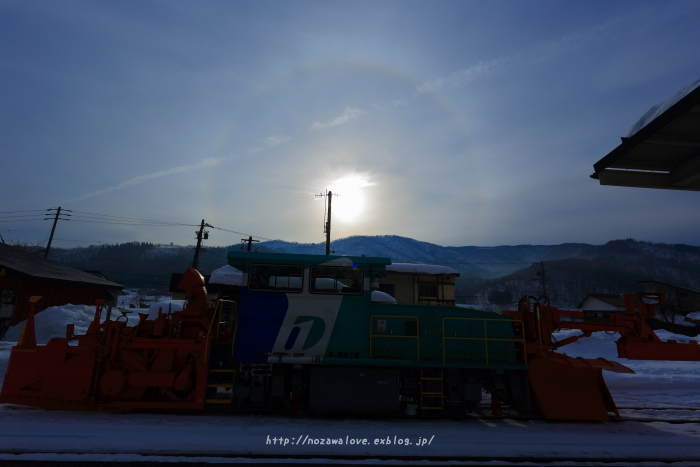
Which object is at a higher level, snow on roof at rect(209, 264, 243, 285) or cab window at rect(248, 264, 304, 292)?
snow on roof at rect(209, 264, 243, 285)

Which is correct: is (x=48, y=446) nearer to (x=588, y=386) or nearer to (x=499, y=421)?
(x=499, y=421)

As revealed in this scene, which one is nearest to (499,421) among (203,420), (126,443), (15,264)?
(203,420)

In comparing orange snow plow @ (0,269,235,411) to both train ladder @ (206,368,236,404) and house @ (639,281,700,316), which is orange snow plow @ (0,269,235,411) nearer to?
train ladder @ (206,368,236,404)

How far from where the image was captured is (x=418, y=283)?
25625 millimetres

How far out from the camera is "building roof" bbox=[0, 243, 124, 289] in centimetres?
1838

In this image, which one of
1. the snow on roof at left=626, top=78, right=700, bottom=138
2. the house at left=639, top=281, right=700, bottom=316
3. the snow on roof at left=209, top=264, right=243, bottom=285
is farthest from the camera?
the house at left=639, top=281, right=700, bottom=316

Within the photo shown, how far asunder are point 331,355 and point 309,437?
1.87 m

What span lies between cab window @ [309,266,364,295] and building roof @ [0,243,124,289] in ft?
63.1

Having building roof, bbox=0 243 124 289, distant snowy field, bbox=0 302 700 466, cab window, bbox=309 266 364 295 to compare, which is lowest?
distant snowy field, bbox=0 302 700 466

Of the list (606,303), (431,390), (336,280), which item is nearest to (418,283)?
(431,390)

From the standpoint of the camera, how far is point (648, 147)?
20.0 feet

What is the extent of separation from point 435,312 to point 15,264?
Answer: 2306cm

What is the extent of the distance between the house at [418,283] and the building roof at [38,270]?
19.5 meters

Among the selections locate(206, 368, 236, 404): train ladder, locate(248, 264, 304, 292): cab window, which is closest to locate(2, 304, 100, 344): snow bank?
locate(206, 368, 236, 404): train ladder
